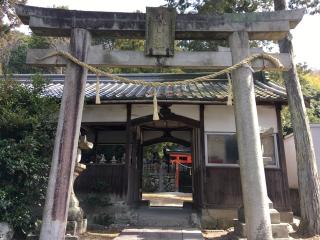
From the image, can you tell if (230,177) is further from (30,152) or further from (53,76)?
(53,76)

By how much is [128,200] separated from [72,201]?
277 cm

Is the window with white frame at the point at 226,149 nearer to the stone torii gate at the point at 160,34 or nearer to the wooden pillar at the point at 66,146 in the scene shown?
the stone torii gate at the point at 160,34

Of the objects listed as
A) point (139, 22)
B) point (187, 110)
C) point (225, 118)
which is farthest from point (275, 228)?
point (139, 22)

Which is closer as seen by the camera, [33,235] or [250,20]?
[250,20]

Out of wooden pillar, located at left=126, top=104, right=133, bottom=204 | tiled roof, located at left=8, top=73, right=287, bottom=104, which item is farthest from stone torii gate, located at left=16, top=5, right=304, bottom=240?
wooden pillar, located at left=126, top=104, right=133, bottom=204

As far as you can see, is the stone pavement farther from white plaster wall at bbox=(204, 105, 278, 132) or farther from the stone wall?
white plaster wall at bbox=(204, 105, 278, 132)

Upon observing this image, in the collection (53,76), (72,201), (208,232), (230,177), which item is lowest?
(208,232)

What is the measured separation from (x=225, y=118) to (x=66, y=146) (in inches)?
274

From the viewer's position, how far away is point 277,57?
573 cm

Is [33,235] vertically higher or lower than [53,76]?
lower

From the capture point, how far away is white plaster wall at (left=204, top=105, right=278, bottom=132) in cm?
1095

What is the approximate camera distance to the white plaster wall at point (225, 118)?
1095 centimetres

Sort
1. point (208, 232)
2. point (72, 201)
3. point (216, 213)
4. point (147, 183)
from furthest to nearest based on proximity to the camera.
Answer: point (147, 183) < point (216, 213) < point (208, 232) < point (72, 201)

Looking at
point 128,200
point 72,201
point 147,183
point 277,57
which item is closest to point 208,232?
point 128,200
